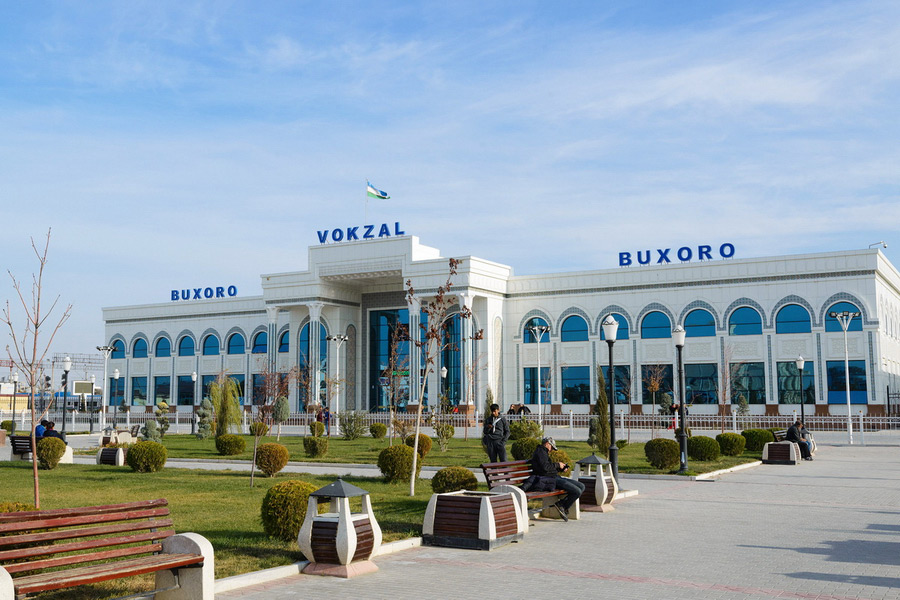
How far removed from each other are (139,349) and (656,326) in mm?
44398

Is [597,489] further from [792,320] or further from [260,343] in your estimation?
[260,343]

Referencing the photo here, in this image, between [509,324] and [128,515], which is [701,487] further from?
[509,324]

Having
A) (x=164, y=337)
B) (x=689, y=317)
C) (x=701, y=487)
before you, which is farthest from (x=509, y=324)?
(x=701, y=487)

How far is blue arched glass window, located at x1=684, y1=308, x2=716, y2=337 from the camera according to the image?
50.5 m

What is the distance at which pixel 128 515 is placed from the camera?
25.3 ft

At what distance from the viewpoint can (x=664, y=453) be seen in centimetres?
2211

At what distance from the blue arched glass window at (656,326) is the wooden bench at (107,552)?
46.3 m

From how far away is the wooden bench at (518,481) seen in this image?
12851mm

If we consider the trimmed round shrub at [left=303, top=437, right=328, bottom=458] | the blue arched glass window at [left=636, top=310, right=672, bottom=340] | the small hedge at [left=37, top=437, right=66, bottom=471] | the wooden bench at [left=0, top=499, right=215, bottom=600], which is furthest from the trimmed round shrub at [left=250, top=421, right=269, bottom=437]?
the blue arched glass window at [left=636, top=310, right=672, bottom=340]

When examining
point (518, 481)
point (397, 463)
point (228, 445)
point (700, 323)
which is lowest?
point (228, 445)

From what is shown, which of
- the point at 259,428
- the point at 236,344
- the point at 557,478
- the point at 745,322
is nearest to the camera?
the point at 557,478

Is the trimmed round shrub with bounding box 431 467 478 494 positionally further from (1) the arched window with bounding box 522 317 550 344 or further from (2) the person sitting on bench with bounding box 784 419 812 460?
(1) the arched window with bounding box 522 317 550 344

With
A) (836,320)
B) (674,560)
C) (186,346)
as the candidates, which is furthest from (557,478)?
(186,346)

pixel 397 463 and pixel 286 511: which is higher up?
pixel 286 511
